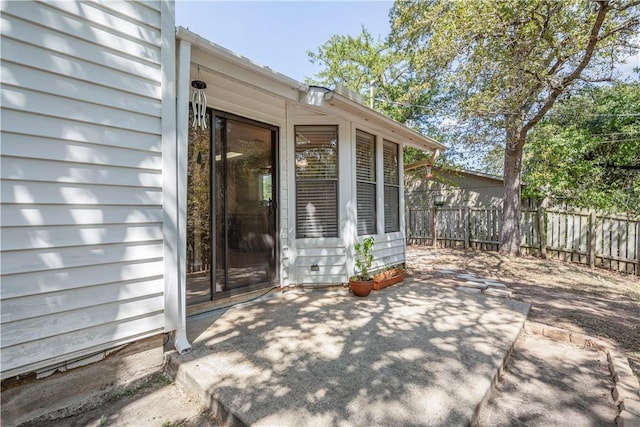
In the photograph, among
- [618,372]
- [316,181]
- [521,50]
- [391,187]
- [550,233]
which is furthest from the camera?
[550,233]

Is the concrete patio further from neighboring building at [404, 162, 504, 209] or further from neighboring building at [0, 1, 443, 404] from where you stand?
neighboring building at [404, 162, 504, 209]

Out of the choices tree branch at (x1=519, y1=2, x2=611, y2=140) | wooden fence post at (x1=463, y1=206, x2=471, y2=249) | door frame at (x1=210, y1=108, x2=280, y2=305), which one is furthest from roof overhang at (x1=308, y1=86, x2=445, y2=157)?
wooden fence post at (x1=463, y1=206, x2=471, y2=249)

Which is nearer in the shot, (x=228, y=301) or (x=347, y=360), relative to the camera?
(x=347, y=360)

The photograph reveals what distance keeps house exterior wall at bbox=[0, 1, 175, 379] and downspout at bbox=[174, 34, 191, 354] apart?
0.09 metres

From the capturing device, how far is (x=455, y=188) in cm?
1093

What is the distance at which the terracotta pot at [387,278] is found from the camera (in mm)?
4008

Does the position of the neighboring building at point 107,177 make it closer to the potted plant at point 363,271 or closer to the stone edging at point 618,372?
the potted plant at point 363,271

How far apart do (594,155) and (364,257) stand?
9.41 meters

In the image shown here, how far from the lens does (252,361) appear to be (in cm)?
205

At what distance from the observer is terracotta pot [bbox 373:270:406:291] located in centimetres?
401

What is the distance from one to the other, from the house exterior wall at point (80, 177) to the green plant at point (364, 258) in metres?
2.48

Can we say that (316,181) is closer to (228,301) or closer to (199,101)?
(199,101)

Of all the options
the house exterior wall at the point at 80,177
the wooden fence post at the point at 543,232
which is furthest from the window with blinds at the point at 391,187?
the wooden fence post at the point at 543,232

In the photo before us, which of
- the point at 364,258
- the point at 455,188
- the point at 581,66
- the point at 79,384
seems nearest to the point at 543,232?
the point at 581,66
